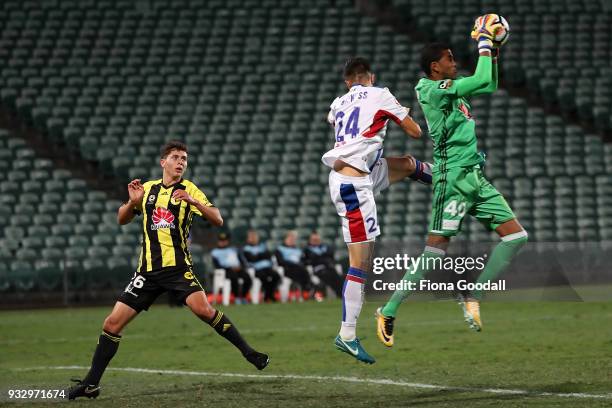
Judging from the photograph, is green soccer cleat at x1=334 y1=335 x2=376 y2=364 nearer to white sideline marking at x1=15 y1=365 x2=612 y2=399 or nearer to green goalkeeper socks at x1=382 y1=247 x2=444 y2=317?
green goalkeeper socks at x1=382 y1=247 x2=444 y2=317

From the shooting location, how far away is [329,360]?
457 inches

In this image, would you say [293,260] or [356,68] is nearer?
[356,68]

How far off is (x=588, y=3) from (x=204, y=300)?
25.8 m

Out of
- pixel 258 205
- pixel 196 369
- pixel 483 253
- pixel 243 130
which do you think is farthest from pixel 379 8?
pixel 196 369

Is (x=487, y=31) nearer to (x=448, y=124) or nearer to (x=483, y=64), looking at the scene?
(x=483, y=64)

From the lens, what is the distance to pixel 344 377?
9984 millimetres

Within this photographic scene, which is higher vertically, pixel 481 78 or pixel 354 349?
pixel 481 78

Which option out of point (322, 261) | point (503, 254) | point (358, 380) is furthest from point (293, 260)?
point (503, 254)

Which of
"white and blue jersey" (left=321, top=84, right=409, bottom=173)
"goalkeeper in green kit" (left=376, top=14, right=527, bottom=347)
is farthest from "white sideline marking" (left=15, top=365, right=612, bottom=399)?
"white and blue jersey" (left=321, top=84, right=409, bottom=173)

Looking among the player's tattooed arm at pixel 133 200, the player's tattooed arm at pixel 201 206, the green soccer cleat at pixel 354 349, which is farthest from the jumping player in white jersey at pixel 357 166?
the player's tattooed arm at pixel 133 200

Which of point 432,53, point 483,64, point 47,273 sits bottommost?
point 47,273

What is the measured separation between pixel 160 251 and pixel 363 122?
2.01 meters

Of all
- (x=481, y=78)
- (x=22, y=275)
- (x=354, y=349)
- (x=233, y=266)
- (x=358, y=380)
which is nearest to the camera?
(x=481, y=78)

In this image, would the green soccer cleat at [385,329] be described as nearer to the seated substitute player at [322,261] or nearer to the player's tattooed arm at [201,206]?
the player's tattooed arm at [201,206]
